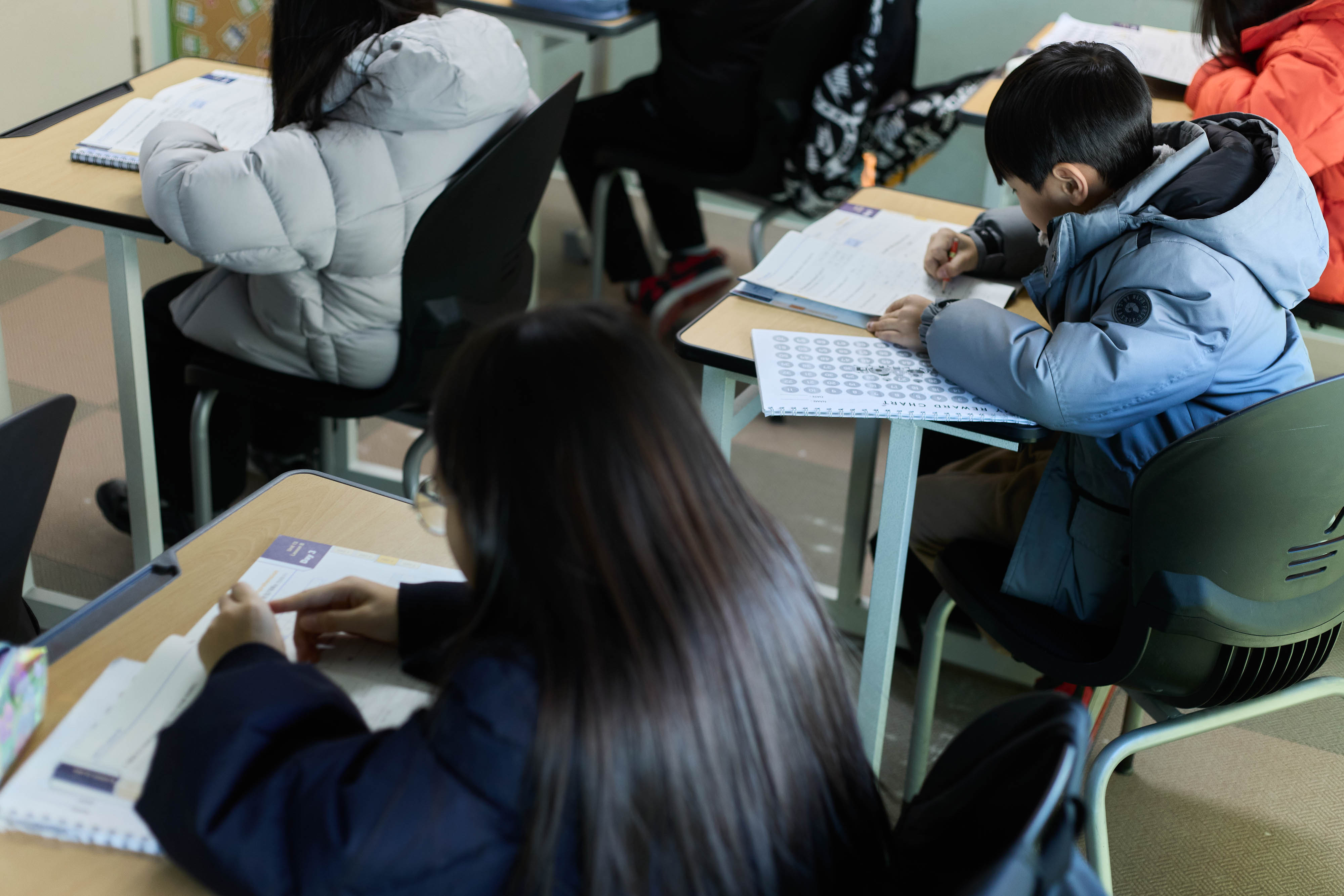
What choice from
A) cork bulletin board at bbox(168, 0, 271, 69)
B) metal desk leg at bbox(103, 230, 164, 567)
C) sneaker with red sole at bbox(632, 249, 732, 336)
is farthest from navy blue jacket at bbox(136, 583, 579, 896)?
cork bulletin board at bbox(168, 0, 271, 69)

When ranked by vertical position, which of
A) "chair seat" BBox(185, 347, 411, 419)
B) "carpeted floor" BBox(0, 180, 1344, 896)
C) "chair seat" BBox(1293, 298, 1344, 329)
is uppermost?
"chair seat" BBox(1293, 298, 1344, 329)

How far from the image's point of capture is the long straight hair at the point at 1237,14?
1951mm

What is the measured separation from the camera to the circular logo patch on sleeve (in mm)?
1190

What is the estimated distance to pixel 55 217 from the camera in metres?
1.60

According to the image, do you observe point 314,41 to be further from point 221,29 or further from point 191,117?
point 221,29

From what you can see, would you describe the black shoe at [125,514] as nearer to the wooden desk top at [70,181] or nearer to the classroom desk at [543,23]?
the wooden desk top at [70,181]

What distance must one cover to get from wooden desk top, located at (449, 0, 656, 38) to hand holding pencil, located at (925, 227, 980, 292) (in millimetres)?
1308

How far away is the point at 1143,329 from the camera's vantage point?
3.89 ft

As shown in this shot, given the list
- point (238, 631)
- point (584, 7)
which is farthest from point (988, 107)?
point (238, 631)

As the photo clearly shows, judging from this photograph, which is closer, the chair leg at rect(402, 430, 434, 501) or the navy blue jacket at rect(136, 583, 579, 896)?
the navy blue jacket at rect(136, 583, 579, 896)

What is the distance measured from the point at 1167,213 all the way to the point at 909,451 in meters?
0.36

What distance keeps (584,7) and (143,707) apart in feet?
7.33

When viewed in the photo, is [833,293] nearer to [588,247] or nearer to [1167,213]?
[1167,213]

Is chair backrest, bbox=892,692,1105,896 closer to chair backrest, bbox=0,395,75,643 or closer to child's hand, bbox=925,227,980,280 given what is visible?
chair backrest, bbox=0,395,75,643
